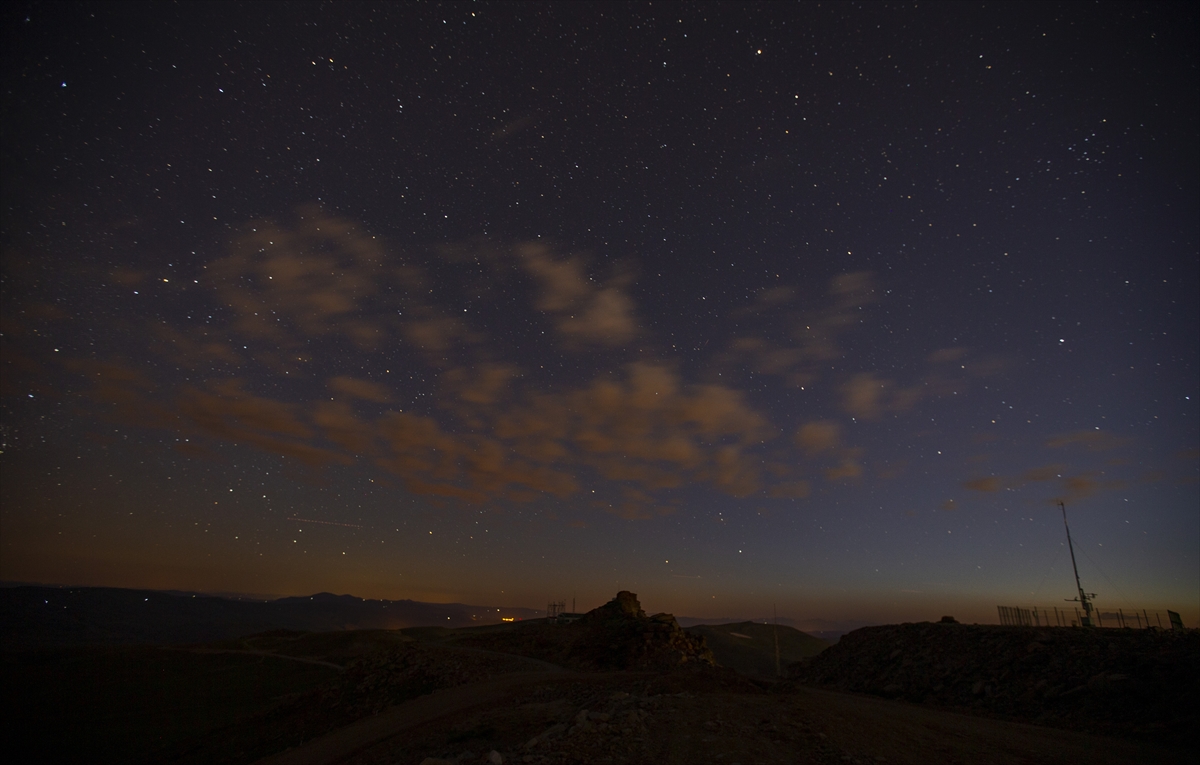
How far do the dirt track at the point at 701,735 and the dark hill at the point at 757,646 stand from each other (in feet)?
204

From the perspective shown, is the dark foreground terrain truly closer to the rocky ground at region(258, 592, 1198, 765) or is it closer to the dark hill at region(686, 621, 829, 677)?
the rocky ground at region(258, 592, 1198, 765)

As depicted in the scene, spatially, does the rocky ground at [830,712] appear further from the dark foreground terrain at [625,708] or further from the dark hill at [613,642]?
the dark hill at [613,642]

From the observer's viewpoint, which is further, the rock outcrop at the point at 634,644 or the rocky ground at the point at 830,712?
the rock outcrop at the point at 634,644

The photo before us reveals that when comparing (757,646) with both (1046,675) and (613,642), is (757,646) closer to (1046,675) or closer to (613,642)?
(613,642)

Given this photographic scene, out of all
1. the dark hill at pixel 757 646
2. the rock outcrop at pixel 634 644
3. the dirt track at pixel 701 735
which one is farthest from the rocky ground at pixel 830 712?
the dark hill at pixel 757 646

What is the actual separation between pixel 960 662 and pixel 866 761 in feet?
61.7

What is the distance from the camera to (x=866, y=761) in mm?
12305

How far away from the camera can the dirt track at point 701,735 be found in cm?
1241

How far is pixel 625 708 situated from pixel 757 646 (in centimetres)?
10359

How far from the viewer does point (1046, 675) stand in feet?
73.4

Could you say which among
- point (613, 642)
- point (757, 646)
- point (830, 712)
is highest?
point (830, 712)

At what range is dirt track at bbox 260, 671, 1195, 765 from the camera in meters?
12.4

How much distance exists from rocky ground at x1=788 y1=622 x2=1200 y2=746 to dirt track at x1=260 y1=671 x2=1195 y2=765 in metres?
2.05

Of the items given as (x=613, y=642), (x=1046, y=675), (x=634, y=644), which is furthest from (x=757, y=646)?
(x=1046, y=675)
